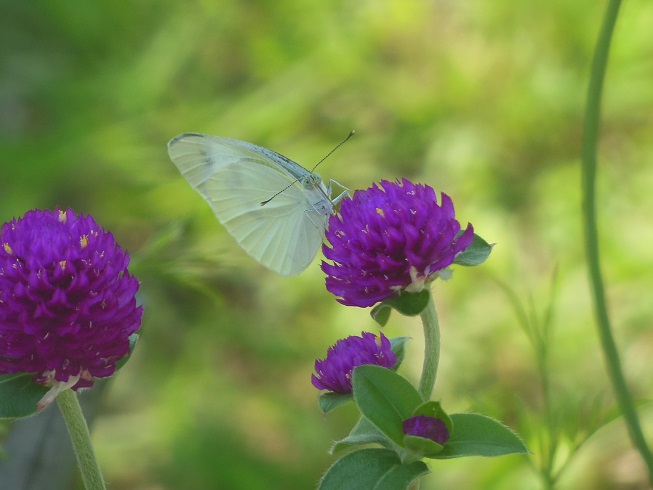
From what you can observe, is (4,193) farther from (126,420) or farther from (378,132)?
(378,132)

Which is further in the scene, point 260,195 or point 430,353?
point 260,195

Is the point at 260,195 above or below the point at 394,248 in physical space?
above

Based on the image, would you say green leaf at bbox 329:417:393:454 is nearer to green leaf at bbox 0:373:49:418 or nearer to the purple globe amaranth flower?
the purple globe amaranth flower

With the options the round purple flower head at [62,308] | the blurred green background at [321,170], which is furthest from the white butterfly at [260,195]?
the blurred green background at [321,170]

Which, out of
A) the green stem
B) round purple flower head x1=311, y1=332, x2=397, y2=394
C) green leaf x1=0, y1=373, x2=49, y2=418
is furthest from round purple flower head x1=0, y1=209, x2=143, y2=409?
the green stem

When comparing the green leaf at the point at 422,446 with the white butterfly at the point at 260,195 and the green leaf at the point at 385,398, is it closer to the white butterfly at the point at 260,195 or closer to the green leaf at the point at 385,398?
the green leaf at the point at 385,398

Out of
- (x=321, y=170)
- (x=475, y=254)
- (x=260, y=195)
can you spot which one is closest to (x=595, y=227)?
(x=475, y=254)

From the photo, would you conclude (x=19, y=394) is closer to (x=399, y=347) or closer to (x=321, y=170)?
(x=399, y=347)
